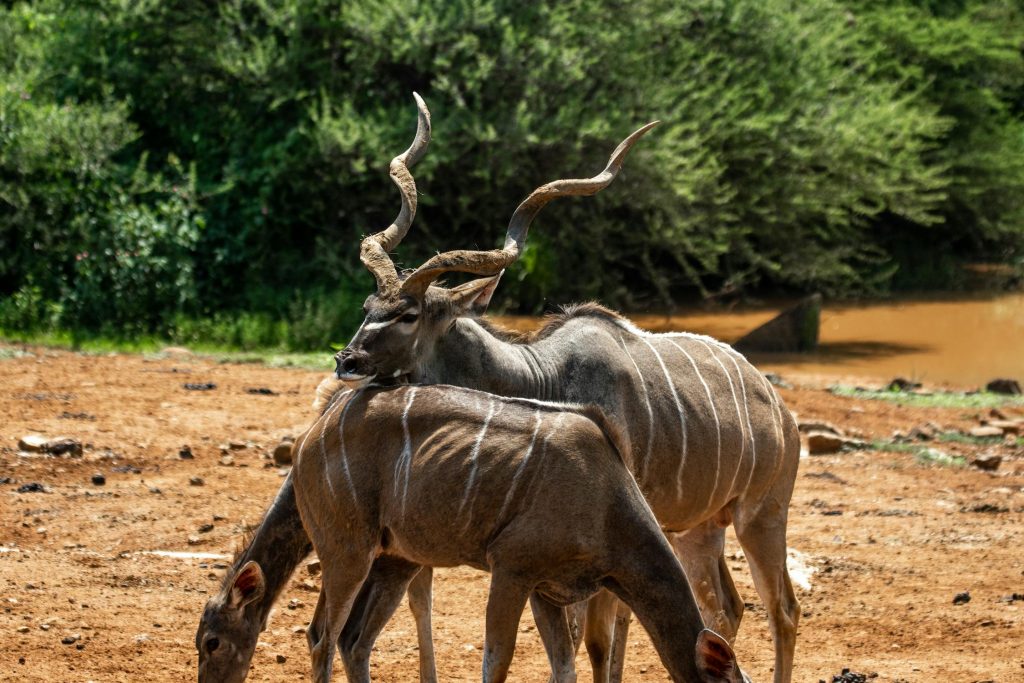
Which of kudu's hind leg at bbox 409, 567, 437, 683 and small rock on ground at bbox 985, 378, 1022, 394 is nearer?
kudu's hind leg at bbox 409, 567, 437, 683

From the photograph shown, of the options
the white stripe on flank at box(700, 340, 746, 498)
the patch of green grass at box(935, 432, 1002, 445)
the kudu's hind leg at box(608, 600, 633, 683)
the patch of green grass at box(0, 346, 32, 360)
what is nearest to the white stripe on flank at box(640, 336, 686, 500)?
the white stripe on flank at box(700, 340, 746, 498)

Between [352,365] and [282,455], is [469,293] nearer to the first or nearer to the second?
[352,365]

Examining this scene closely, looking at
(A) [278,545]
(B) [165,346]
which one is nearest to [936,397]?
(B) [165,346]

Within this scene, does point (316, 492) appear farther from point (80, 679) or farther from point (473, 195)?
point (473, 195)

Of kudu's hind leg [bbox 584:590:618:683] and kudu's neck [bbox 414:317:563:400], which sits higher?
kudu's neck [bbox 414:317:563:400]

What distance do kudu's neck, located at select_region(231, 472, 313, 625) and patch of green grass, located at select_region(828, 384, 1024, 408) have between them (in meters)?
7.89

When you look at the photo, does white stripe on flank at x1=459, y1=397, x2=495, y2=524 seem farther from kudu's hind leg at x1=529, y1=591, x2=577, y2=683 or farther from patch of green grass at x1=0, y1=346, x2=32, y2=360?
patch of green grass at x1=0, y1=346, x2=32, y2=360

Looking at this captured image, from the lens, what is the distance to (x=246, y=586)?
5039 mm

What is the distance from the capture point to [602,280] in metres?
16.3

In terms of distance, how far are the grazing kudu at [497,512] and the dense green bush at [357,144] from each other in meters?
8.46

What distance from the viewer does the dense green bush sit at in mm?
13430

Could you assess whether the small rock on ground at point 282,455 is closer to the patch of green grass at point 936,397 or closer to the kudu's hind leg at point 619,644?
the kudu's hind leg at point 619,644

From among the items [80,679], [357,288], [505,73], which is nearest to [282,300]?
[357,288]

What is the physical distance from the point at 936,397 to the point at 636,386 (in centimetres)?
770
